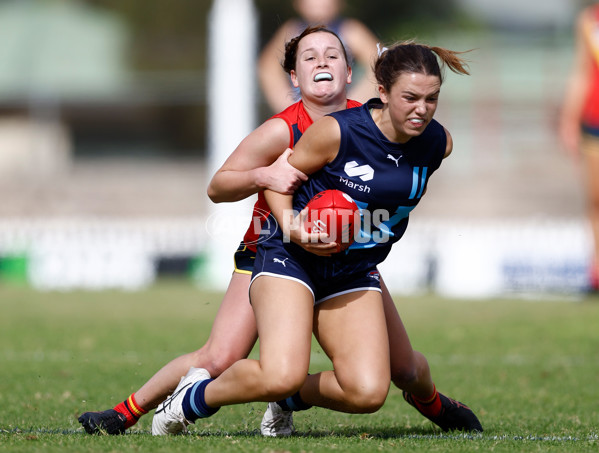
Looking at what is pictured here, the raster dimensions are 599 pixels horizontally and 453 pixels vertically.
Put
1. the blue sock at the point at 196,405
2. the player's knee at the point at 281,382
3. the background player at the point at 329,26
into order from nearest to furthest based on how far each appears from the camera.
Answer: the player's knee at the point at 281,382, the blue sock at the point at 196,405, the background player at the point at 329,26

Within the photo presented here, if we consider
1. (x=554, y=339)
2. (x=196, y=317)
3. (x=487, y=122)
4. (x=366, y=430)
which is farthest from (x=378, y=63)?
(x=487, y=122)

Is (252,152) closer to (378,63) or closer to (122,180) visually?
(378,63)

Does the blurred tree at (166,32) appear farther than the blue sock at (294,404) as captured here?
Yes

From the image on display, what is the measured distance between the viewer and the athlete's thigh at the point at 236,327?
5.27m

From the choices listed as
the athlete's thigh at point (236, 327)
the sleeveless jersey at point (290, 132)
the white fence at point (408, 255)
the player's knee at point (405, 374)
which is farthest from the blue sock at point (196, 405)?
the white fence at point (408, 255)

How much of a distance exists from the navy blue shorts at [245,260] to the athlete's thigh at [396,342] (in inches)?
28.8

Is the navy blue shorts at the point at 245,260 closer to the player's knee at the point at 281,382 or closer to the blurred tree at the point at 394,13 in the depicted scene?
the player's knee at the point at 281,382

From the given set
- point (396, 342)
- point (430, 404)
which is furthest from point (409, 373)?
point (430, 404)

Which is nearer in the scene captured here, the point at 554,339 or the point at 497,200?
the point at 554,339

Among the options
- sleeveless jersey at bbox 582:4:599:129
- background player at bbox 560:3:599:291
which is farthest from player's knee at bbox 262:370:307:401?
sleeveless jersey at bbox 582:4:599:129

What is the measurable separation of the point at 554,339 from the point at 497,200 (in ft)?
63.8

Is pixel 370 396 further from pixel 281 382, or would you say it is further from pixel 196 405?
pixel 196 405

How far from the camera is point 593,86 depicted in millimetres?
15383

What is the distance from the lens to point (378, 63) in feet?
16.7
